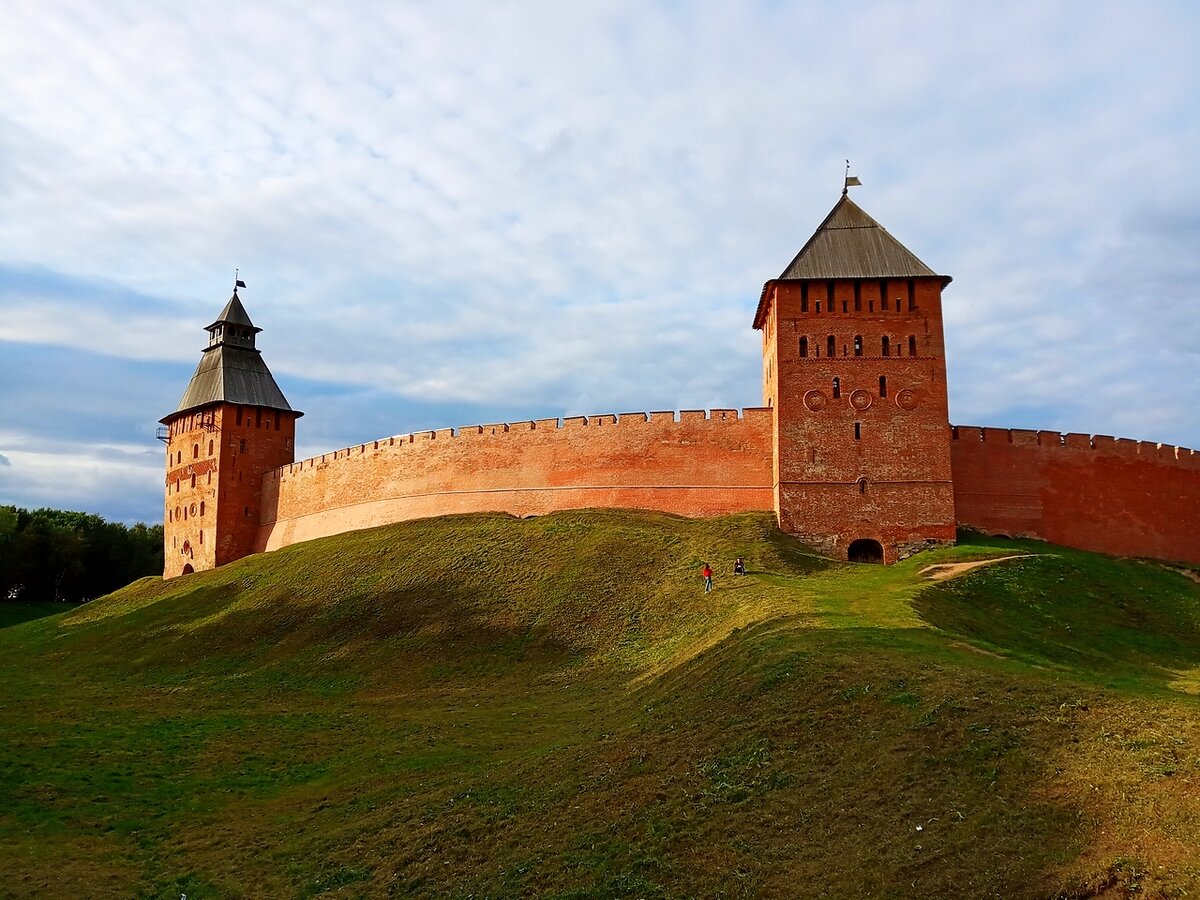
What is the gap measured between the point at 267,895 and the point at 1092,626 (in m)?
18.1

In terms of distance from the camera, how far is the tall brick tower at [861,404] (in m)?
29.7

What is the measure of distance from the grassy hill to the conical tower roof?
1754 cm

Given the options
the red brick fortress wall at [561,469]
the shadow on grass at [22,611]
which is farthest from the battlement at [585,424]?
the shadow on grass at [22,611]

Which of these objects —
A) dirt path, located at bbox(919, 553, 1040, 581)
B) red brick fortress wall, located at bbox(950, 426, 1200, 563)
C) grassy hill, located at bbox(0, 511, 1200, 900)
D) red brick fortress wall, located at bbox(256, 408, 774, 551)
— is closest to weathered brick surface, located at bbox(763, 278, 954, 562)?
grassy hill, located at bbox(0, 511, 1200, 900)

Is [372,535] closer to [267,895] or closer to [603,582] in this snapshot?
[603,582]

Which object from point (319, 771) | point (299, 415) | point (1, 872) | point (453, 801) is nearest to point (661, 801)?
point (453, 801)

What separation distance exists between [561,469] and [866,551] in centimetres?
1038

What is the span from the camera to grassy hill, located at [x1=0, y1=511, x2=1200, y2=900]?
10.6 m

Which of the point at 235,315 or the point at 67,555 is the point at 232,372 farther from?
the point at 67,555

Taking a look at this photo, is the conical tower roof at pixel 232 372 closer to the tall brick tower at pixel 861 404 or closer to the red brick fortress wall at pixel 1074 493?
the tall brick tower at pixel 861 404

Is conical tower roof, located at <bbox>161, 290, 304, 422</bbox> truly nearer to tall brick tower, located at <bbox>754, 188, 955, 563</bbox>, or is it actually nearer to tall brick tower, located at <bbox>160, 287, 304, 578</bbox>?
tall brick tower, located at <bbox>160, 287, 304, 578</bbox>

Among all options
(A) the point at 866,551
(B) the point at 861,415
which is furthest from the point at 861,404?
(A) the point at 866,551

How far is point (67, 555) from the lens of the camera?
187 ft

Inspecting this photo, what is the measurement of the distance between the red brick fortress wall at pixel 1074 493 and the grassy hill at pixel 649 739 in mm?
2715
